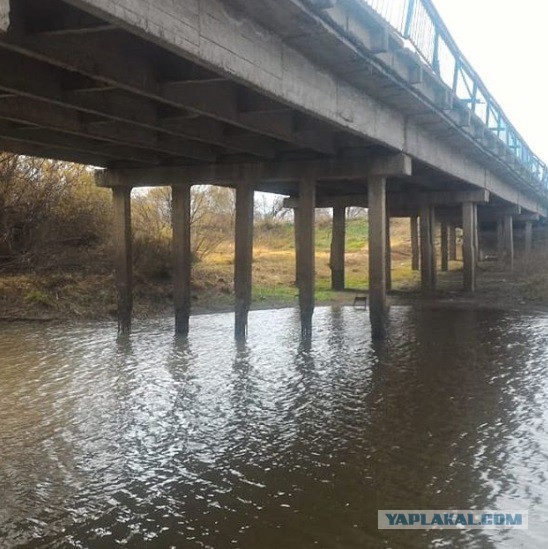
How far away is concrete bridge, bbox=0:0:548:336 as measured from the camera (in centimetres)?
550

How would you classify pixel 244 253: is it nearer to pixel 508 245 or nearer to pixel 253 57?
pixel 253 57

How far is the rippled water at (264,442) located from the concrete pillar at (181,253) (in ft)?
5.68

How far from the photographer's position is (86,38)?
18.9 feet

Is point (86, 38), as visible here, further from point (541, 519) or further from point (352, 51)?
point (541, 519)

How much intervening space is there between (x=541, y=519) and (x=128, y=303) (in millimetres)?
9952

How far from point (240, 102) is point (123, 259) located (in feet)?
18.8

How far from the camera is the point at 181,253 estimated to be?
12.8 m

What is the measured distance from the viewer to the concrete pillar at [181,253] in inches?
499

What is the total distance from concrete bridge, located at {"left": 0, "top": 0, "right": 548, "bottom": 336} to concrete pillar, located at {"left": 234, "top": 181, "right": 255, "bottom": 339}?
1.1 inches

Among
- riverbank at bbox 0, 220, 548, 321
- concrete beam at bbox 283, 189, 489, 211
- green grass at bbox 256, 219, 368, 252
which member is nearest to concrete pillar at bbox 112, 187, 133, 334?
riverbank at bbox 0, 220, 548, 321

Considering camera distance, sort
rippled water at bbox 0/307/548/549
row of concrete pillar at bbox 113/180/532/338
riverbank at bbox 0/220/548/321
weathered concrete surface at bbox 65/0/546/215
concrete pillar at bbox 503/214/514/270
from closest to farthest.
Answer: rippled water at bbox 0/307/548/549 → weathered concrete surface at bbox 65/0/546/215 → row of concrete pillar at bbox 113/180/532/338 → riverbank at bbox 0/220/548/321 → concrete pillar at bbox 503/214/514/270

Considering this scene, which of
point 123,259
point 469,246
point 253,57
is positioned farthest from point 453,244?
point 253,57

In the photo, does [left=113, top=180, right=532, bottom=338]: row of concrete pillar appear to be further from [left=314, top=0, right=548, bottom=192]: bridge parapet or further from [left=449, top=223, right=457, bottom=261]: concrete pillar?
[left=449, top=223, right=457, bottom=261]: concrete pillar

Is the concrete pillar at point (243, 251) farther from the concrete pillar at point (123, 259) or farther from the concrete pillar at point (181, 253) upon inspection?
the concrete pillar at point (123, 259)
